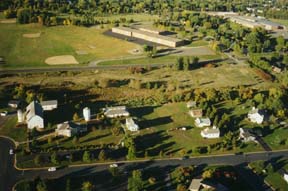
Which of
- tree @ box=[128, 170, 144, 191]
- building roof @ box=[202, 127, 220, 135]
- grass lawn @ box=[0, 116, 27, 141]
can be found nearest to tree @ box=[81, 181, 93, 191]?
tree @ box=[128, 170, 144, 191]

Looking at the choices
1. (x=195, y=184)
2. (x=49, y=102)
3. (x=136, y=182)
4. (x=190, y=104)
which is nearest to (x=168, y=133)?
(x=190, y=104)

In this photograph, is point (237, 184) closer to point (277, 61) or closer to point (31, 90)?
point (31, 90)

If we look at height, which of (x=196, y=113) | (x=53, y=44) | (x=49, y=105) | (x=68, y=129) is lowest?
(x=196, y=113)

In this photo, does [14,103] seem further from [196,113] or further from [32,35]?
[32,35]

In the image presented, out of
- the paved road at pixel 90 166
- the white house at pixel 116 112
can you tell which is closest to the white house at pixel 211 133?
the paved road at pixel 90 166

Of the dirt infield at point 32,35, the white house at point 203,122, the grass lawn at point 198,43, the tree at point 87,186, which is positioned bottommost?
the tree at point 87,186

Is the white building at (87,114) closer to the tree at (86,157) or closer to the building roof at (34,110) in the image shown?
the building roof at (34,110)
